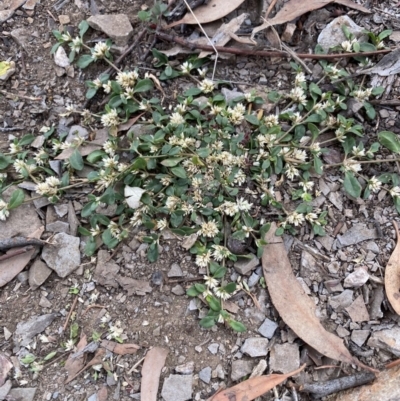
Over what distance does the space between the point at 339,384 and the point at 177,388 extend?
75cm

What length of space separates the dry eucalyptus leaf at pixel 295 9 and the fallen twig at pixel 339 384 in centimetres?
190

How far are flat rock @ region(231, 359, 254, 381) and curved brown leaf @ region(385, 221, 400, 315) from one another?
0.76m

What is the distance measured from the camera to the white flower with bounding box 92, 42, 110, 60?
109 inches

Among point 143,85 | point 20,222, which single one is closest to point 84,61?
point 143,85

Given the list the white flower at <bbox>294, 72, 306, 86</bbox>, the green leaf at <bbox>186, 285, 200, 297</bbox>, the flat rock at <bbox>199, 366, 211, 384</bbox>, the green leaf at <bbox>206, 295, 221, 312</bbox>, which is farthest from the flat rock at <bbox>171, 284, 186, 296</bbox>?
the white flower at <bbox>294, 72, 306, 86</bbox>

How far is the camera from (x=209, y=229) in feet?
8.05

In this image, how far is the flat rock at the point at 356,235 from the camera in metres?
2.53

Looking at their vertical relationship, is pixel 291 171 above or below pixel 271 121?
below

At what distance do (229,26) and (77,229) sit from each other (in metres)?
1.45

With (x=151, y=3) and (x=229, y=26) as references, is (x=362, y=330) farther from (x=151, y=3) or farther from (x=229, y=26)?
(x=151, y=3)

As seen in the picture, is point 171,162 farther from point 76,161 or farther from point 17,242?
point 17,242

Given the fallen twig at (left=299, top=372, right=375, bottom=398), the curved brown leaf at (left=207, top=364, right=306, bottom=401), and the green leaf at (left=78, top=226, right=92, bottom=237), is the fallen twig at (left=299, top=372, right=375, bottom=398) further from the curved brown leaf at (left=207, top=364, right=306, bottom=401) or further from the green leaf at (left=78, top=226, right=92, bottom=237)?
the green leaf at (left=78, top=226, right=92, bottom=237)

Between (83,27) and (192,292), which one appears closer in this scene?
(192,292)

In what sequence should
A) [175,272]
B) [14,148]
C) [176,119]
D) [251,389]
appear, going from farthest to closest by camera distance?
[14,148]
[176,119]
[175,272]
[251,389]
